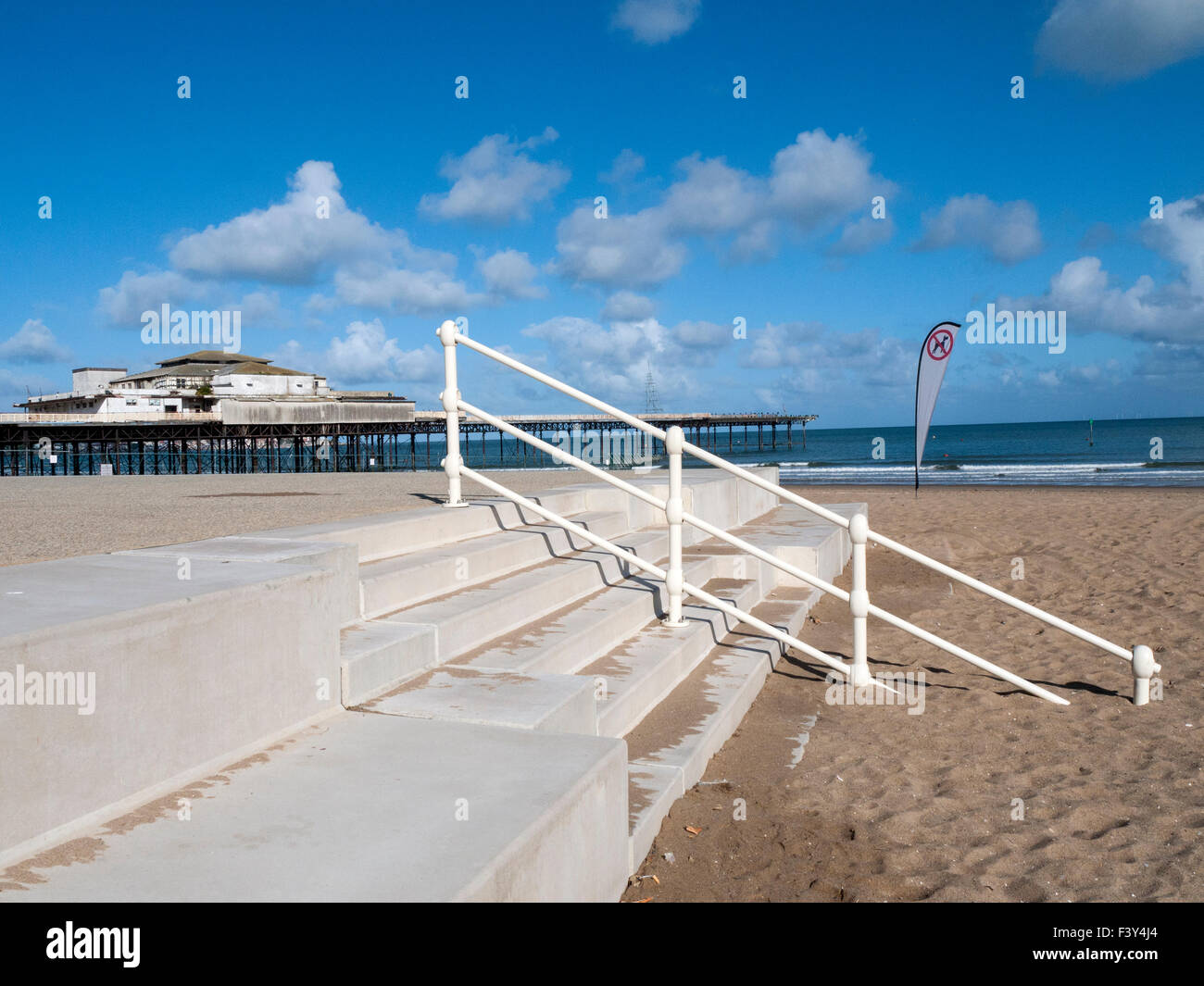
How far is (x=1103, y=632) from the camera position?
6.00 metres

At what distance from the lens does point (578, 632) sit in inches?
158

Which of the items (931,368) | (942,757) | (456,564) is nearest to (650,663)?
(456,564)

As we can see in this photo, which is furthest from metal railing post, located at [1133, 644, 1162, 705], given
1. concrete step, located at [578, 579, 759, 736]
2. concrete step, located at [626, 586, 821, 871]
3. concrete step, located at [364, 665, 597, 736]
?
concrete step, located at [364, 665, 597, 736]

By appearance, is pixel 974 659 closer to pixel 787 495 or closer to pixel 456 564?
pixel 787 495

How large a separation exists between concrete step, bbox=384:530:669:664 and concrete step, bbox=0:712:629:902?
2.78 ft

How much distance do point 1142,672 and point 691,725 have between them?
2543 millimetres

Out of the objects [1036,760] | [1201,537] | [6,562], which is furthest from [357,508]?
[1201,537]

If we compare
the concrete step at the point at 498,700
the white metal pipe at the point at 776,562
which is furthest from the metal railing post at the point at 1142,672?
the concrete step at the point at 498,700

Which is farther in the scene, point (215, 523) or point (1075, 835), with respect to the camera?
point (215, 523)

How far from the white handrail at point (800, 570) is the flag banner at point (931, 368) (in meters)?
6.34

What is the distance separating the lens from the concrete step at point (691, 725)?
2.99 metres
